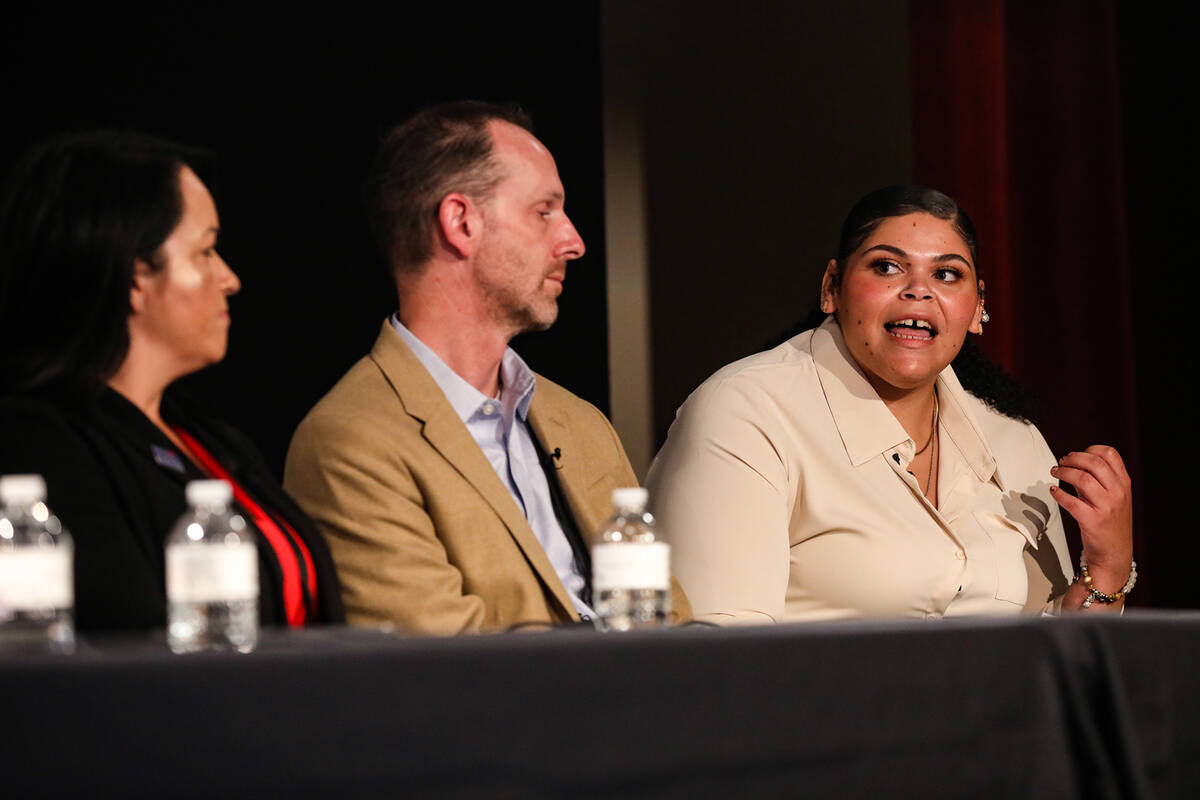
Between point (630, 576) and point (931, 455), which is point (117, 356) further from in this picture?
point (931, 455)

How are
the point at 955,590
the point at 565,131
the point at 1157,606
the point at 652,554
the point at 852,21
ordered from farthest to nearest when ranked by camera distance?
1. the point at 852,21
2. the point at 1157,606
3. the point at 565,131
4. the point at 955,590
5. the point at 652,554

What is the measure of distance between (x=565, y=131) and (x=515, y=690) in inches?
88.4

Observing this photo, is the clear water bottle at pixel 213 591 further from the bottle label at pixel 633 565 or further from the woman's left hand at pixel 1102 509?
the woman's left hand at pixel 1102 509

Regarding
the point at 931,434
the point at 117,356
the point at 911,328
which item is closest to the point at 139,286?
the point at 117,356

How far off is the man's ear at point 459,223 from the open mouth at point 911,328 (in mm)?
824

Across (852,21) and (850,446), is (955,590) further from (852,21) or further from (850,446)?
(852,21)

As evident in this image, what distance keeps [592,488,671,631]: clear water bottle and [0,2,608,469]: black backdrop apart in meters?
1.06

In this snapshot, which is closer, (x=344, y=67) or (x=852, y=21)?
(x=344, y=67)

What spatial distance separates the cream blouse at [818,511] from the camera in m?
2.28

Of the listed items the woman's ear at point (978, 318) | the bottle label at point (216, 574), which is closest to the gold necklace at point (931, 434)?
the woman's ear at point (978, 318)

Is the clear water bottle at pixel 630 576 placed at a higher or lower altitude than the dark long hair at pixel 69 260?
lower

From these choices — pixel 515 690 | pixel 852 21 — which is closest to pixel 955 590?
pixel 515 690

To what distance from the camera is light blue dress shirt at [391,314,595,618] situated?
6.77ft

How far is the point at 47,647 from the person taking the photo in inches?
42.7
